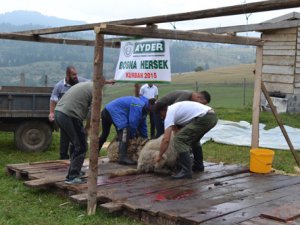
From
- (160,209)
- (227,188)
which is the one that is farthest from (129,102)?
(160,209)

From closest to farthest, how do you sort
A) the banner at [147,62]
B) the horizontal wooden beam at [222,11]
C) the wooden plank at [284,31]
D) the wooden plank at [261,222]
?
1. the wooden plank at [261,222]
2. the horizontal wooden beam at [222,11]
3. the banner at [147,62]
4. the wooden plank at [284,31]

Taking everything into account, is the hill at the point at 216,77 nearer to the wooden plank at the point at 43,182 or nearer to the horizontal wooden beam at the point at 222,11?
the wooden plank at the point at 43,182

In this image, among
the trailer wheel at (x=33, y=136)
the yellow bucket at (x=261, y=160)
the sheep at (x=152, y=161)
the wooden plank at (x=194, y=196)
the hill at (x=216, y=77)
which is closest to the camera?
the wooden plank at (x=194, y=196)

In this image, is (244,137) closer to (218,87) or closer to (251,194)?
(251,194)

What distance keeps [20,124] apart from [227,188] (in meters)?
5.36

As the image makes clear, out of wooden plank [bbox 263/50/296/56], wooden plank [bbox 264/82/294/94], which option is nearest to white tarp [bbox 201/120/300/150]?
wooden plank [bbox 264/82/294/94]

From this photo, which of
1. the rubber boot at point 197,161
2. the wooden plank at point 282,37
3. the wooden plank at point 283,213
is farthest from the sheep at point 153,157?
the wooden plank at point 282,37

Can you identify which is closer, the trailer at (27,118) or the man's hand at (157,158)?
the man's hand at (157,158)

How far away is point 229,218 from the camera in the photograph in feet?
17.6

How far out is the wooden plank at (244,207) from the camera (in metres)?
5.30

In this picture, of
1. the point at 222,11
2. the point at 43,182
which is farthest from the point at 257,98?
the point at 43,182

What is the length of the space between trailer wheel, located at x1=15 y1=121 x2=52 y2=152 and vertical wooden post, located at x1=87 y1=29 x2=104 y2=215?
15.6 feet

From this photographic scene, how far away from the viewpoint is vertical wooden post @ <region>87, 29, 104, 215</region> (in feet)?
19.3

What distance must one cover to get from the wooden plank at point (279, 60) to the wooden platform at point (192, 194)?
9354mm
